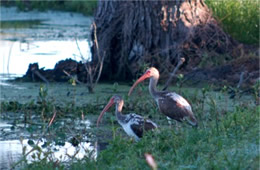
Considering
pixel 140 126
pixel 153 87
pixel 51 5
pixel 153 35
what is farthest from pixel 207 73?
pixel 51 5

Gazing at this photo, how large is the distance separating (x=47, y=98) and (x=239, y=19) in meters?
5.04

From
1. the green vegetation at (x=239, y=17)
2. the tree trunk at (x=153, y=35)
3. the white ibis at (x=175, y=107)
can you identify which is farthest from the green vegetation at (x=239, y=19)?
the white ibis at (x=175, y=107)

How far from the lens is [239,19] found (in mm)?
13031

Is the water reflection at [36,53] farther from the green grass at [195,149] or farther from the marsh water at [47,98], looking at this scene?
the green grass at [195,149]

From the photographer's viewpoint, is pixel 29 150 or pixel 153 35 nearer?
pixel 29 150

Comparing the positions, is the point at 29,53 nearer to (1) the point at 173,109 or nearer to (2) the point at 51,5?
(1) the point at 173,109

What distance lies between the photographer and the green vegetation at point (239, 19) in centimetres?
1292

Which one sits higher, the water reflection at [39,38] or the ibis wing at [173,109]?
the ibis wing at [173,109]

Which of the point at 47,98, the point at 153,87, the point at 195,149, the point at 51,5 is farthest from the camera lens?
the point at 51,5

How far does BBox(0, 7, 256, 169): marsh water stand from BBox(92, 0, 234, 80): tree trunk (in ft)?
1.92

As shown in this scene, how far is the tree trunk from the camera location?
38.4 ft

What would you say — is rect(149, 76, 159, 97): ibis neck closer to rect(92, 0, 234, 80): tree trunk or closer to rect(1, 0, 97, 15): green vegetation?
rect(92, 0, 234, 80): tree trunk

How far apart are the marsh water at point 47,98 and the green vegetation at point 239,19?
2786 millimetres

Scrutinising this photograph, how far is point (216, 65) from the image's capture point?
1150 centimetres
